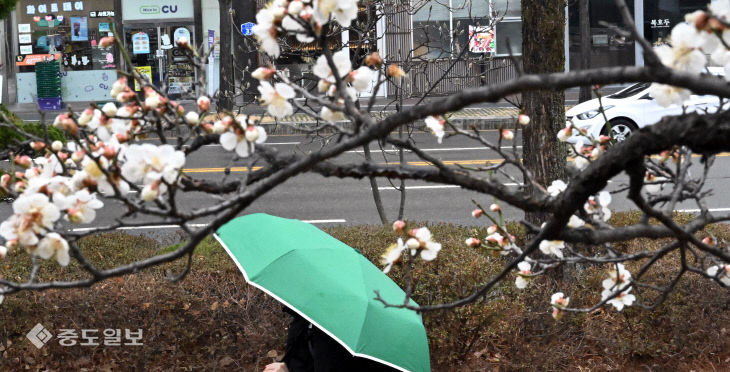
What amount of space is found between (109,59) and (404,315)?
24597 millimetres

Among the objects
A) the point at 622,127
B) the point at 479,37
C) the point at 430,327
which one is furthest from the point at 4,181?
the point at 622,127

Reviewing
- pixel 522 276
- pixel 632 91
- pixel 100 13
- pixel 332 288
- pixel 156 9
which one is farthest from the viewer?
pixel 100 13

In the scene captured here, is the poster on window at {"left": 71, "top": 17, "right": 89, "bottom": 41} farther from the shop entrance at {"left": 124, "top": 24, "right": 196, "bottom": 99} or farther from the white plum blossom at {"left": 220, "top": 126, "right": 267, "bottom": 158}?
the white plum blossom at {"left": 220, "top": 126, "right": 267, "bottom": 158}

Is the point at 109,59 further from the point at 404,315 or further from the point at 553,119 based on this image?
the point at 404,315

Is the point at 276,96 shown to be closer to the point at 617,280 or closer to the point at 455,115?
the point at 617,280

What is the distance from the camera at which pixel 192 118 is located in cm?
238

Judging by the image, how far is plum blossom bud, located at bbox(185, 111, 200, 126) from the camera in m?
2.37

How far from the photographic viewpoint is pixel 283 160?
7.49 ft

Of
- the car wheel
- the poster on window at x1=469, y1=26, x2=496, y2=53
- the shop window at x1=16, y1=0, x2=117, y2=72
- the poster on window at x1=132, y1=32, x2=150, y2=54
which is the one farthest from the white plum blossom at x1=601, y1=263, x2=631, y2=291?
the shop window at x1=16, y1=0, x2=117, y2=72

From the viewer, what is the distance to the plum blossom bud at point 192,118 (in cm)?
237

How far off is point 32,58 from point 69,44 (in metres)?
1.16

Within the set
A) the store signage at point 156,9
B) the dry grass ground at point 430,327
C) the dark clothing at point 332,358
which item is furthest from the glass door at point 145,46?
the dark clothing at point 332,358

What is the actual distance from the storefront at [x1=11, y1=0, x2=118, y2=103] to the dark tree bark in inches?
855

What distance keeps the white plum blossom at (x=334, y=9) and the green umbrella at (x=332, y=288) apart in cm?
175
